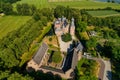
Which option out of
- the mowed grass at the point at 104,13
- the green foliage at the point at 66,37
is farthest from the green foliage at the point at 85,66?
the mowed grass at the point at 104,13

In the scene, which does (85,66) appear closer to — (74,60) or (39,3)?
(74,60)

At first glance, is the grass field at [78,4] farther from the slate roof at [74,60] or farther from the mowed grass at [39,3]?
the slate roof at [74,60]

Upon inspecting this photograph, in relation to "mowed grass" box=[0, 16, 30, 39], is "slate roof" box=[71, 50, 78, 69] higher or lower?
higher

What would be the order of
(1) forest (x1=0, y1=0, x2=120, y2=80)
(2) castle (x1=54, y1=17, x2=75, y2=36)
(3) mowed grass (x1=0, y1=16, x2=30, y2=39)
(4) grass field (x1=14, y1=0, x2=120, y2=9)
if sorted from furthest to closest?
(4) grass field (x1=14, y1=0, x2=120, y2=9), (3) mowed grass (x1=0, y1=16, x2=30, y2=39), (2) castle (x1=54, y1=17, x2=75, y2=36), (1) forest (x1=0, y1=0, x2=120, y2=80)

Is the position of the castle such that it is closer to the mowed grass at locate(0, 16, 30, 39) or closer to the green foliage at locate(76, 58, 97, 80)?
the green foliage at locate(76, 58, 97, 80)

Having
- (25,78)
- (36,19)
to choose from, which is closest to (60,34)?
(36,19)

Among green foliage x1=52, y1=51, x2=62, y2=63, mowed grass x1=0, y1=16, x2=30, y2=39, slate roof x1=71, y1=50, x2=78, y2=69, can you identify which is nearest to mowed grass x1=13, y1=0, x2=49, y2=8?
mowed grass x1=0, y1=16, x2=30, y2=39

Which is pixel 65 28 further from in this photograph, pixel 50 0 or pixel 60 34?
pixel 50 0

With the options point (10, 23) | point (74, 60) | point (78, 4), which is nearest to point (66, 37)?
point (74, 60)
